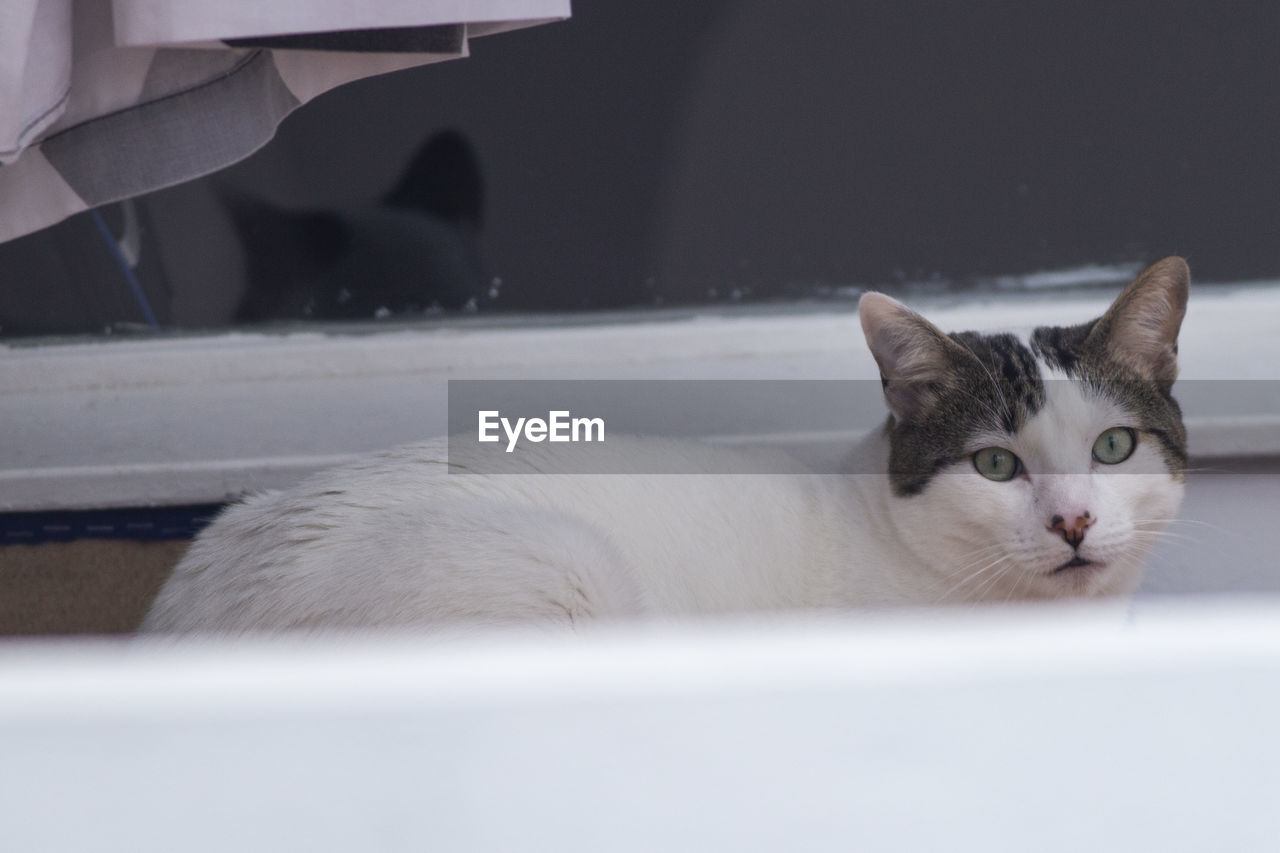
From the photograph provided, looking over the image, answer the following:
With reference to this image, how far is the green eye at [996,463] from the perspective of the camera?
106 centimetres

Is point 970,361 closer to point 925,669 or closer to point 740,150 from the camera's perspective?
point 740,150

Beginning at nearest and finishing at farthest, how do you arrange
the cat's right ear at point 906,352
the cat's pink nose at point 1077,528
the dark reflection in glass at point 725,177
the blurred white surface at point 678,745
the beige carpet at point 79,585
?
the blurred white surface at point 678,745 → the cat's pink nose at point 1077,528 → the cat's right ear at point 906,352 → the beige carpet at point 79,585 → the dark reflection in glass at point 725,177

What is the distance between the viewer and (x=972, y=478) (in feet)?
3.46

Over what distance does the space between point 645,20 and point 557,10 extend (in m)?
0.66

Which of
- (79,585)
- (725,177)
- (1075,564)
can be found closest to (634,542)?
(1075,564)

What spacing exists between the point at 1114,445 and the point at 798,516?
14.6 inches

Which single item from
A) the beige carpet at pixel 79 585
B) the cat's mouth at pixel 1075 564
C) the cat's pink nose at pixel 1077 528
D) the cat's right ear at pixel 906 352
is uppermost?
the cat's right ear at pixel 906 352

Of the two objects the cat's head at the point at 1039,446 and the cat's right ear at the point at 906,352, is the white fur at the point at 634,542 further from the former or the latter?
the cat's right ear at the point at 906,352

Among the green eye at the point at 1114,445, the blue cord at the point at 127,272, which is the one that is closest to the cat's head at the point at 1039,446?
the green eye at the point at 1114,445

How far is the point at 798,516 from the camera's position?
1.19m

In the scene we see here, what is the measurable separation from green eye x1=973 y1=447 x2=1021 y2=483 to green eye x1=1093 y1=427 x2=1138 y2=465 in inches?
3.5

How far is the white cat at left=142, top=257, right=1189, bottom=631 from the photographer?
0.90 meters

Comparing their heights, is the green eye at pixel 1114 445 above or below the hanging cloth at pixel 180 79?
below

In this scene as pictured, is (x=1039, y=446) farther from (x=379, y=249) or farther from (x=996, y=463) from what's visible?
(x=379, y=249)
